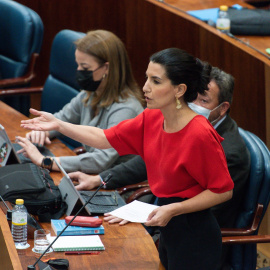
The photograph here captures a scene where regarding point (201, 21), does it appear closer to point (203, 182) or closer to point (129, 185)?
point (129, 185)

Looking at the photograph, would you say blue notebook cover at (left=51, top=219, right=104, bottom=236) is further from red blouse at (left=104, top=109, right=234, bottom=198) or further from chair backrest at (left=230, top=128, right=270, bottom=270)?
chair backrest at (left=230, top=128, right=270, bottom=270)

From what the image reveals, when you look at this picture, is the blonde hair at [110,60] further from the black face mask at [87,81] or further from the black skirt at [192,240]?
the black skirt at [192,240]

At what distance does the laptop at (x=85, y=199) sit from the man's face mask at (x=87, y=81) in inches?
23.8

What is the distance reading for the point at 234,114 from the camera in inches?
122

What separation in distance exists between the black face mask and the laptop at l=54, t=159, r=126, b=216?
604 millimetres

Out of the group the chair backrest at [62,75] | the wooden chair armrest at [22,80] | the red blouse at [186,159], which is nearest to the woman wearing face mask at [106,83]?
the chair backrest at [62,75]

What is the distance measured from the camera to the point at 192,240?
1.76 m

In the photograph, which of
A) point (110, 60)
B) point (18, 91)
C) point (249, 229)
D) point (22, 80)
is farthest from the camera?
point (22, 80)

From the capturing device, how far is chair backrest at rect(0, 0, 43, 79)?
3.88 metres

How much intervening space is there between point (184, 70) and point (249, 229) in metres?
0.75

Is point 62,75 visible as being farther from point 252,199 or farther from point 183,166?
point 183,166

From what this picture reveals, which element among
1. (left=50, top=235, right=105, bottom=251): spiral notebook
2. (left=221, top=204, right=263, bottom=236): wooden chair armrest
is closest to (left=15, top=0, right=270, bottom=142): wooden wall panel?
(left=221, top=204, right=263, bottom=236): wooden chair armrest

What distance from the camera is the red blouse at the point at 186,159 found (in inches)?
67.2

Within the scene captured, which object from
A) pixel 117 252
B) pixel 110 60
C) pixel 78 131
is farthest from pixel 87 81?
pixel 117 252
